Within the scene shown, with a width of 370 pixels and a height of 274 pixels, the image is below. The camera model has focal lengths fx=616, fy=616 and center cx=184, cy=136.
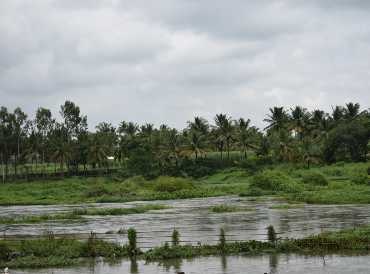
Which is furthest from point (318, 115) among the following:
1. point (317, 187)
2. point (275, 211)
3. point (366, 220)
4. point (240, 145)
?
point (366, 220)

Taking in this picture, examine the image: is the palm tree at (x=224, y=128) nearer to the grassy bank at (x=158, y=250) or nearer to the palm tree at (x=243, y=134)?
the palm tree at (x=243, y=134)

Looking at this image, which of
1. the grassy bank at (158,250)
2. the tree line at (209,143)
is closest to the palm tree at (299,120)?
the tree line at (209,143)

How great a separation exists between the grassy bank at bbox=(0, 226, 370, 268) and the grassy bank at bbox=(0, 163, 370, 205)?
3398 cm

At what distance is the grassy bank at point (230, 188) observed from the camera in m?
69.4

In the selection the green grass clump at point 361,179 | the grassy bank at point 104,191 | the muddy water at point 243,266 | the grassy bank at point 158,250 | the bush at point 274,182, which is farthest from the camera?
the grassy bank at point 104,191

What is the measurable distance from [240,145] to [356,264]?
306 ft

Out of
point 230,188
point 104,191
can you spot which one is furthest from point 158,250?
point 104,191

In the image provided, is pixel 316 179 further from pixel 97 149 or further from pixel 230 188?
pixel 97 149

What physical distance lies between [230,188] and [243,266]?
6205cm

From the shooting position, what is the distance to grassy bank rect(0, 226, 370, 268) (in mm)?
24562

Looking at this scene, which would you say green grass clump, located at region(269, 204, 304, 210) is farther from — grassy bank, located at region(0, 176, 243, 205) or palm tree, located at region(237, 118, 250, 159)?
palm tree, located at region(237, 118, 250, 159)

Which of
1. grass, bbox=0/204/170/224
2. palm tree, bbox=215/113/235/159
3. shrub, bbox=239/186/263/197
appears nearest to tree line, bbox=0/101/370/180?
palm tree, bbox=215/113/235/159

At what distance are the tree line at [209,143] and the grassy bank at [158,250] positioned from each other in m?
77.1

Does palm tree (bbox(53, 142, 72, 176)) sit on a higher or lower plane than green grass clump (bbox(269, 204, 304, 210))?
higher
